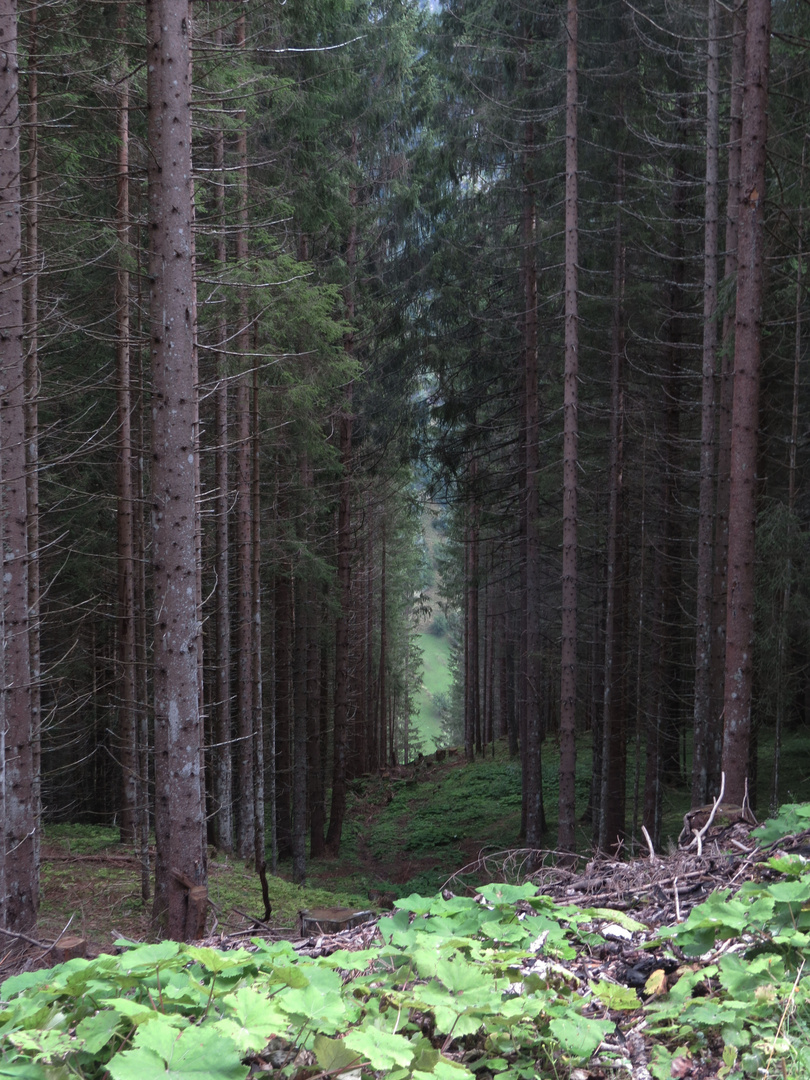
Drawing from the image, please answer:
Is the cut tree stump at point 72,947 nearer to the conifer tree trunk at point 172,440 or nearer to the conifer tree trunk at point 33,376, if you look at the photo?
the conifer tree trunk at point 172,440

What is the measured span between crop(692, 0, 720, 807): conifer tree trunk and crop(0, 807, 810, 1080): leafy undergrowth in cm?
889

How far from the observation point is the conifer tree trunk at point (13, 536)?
625 centimetres

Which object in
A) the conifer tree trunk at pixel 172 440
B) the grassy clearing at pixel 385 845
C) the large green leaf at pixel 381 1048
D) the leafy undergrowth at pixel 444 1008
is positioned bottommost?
the grassy clearing at pixel 385 845

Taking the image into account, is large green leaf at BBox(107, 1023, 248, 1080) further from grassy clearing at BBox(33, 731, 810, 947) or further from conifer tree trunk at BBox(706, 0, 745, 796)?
conifer tree trunk at BBox(706, 0, 745, 796)

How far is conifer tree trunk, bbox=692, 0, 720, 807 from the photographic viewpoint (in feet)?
36.3

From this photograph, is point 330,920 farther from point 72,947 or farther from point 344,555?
point 344,555

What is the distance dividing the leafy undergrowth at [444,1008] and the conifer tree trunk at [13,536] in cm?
442

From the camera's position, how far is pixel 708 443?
11414 millimetres

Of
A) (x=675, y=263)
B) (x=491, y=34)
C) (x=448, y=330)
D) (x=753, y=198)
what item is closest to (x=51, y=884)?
(x=753, y=198)

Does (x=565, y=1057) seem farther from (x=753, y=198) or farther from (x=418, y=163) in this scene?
(x=418, y=163)

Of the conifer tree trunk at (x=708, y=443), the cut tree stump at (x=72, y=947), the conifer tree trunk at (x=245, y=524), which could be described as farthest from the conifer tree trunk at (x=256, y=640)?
the cut tree stump at (x=72, y=947)

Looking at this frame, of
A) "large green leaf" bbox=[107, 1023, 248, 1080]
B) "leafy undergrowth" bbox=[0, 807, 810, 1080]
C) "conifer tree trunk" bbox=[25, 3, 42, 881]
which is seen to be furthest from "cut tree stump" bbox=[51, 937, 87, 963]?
"conifer tree trunk" bbox=[25, 3, 42, 881]

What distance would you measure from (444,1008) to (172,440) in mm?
4281

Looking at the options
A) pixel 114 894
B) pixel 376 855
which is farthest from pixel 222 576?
pixel 376 855
